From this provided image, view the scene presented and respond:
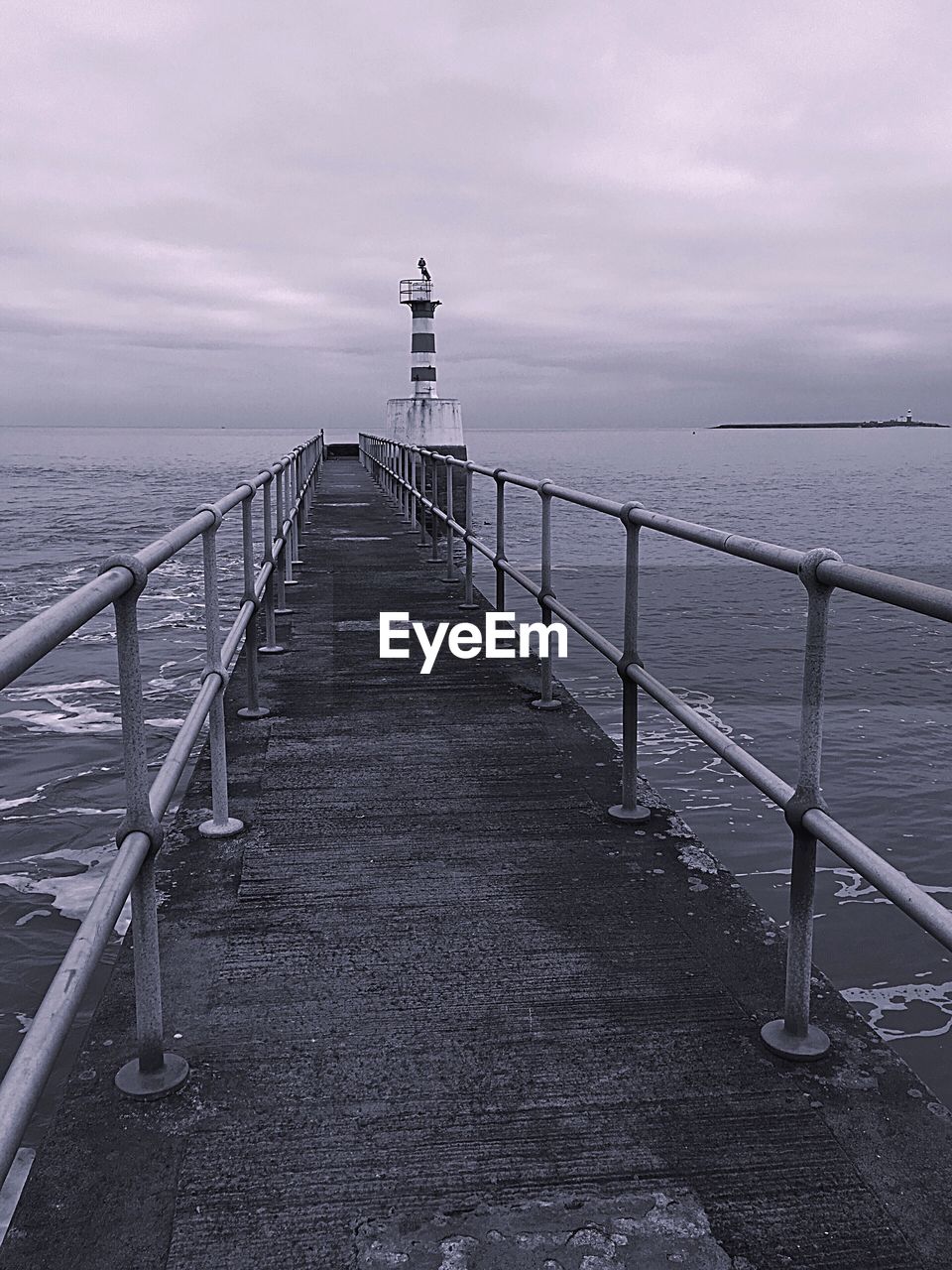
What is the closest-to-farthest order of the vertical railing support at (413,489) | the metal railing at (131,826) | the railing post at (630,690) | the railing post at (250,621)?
the metal railing at (131,826) → the railing post at (630,690) → the railing post at (250,621) → the vertical railing support at (413,489)

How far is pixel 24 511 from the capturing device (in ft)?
119

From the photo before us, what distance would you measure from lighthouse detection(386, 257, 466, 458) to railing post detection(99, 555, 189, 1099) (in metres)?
32.5

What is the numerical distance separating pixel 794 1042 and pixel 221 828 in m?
2.02

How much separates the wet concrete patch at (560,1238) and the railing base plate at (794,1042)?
0.52 metres

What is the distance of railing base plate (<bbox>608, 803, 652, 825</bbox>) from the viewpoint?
3820 mm

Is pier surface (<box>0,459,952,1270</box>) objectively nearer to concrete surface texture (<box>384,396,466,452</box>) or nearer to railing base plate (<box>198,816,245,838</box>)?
railing base plate (<box>198,816,245,838</box>)

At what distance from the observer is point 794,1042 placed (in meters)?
2.45

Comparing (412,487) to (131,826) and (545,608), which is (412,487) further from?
(131,826)

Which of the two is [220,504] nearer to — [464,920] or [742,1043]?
[464,920]

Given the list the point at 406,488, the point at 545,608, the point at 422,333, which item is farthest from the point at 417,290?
the point at 545,608

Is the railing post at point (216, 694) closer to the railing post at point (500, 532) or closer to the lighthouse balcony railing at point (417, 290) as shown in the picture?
the railing post at point (500, 532)

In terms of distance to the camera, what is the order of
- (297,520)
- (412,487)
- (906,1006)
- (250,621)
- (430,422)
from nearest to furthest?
(250,621), (906,1006), (297,520), (412,487), (430,422)

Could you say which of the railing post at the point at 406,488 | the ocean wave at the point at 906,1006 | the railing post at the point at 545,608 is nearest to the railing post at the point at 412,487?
the railing post at the point at 406,488

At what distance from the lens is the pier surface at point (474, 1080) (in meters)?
1.92
